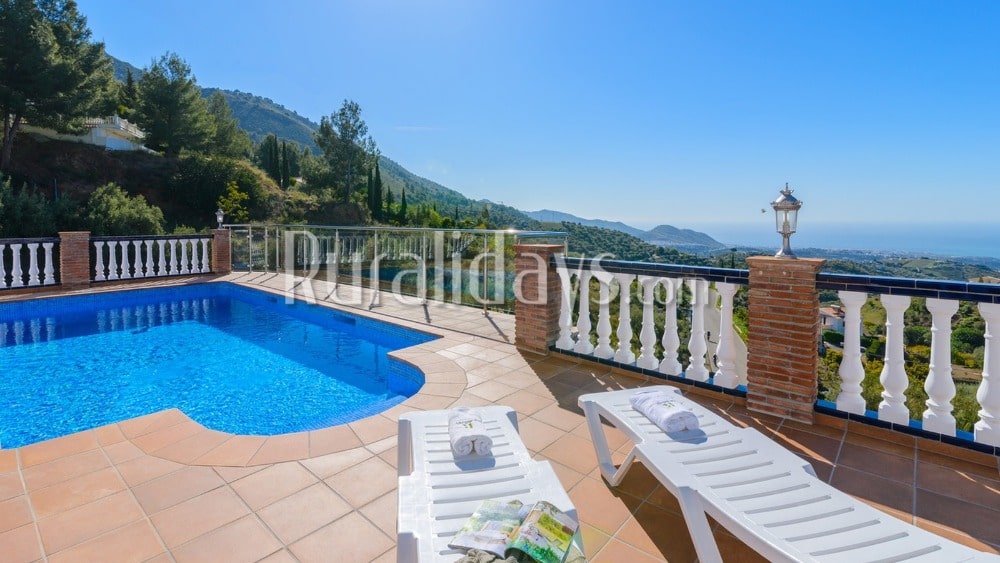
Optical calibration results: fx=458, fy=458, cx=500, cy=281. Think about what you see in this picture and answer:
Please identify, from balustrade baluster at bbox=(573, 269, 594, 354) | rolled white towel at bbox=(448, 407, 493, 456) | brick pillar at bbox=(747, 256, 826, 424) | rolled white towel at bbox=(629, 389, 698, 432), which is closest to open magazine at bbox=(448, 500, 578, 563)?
rolled white towel at bbox=(448, 407, 493, 456)

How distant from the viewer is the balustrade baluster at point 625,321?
405 cm

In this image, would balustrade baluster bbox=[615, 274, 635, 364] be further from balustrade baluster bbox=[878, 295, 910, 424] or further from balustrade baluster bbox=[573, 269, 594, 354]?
balustrade baluster bbox=[878, 295, 910, 424]

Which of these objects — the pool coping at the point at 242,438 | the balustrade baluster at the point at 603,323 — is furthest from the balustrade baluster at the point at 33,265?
the balustrade baluster at the point at 603,323

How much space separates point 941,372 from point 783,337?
820 millimetres

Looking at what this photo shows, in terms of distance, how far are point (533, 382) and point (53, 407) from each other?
4.25 meters

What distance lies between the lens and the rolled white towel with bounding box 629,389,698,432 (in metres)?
2.25

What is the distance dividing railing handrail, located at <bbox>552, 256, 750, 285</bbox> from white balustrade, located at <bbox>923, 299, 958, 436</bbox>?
3.46ft

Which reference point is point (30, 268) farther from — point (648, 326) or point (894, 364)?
point (894, 364)

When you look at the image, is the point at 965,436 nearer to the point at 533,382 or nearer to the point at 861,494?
the point at 861,494

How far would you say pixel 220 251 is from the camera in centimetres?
1073

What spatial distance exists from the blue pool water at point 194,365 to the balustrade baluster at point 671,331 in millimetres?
2273

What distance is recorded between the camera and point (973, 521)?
2096 millimetres

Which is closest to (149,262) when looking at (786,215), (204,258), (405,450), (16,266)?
(204,258)

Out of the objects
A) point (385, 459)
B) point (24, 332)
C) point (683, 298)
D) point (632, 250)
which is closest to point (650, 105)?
point (632, 250)
